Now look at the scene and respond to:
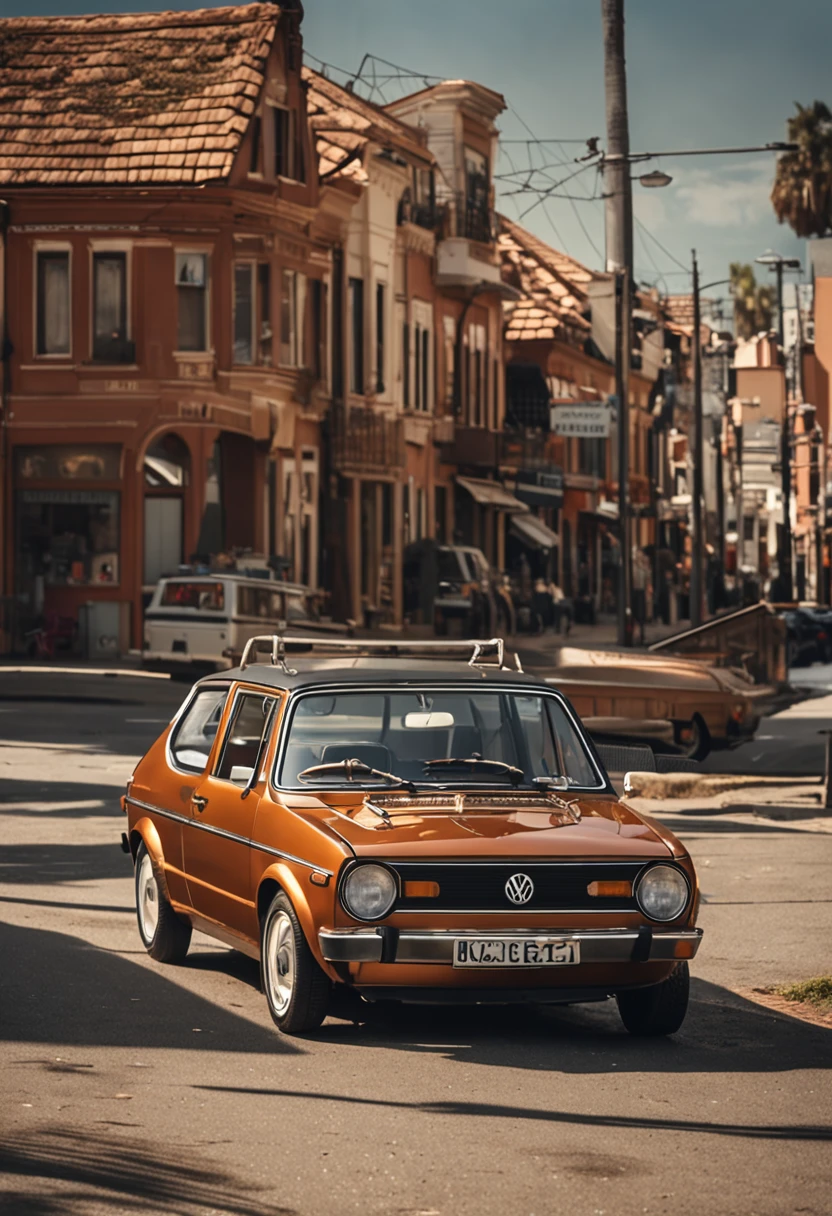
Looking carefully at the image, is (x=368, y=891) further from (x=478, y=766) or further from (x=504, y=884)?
(x=478, y=766)

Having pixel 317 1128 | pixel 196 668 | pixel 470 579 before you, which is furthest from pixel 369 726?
pixel 470 579

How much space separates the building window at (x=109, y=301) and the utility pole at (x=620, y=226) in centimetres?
969

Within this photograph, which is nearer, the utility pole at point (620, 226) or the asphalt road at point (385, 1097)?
the asphalt road at point (385, 1097)

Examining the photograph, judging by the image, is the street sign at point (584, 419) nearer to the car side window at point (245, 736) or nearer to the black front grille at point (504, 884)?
the car side window at point (245, 736)

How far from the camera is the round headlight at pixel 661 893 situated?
8852 mm

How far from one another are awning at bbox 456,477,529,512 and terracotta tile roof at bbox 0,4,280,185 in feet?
56.2

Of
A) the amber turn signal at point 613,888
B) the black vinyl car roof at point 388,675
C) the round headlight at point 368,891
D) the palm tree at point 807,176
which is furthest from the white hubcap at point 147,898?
the palm tree at point 807,176

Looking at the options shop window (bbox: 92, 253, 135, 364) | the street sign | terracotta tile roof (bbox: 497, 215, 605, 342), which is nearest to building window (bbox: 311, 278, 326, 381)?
shop window (bbox: 92, 253, 135, 364)

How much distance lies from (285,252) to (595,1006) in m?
34.5

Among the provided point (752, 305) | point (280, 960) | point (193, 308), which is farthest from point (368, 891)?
point (752, 305)

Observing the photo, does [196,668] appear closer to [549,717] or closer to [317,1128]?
[549,717]

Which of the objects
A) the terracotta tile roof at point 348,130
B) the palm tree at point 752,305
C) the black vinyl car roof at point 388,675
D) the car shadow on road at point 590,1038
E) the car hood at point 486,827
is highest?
the palm tree at point 752,305

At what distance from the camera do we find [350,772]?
31.3 ft

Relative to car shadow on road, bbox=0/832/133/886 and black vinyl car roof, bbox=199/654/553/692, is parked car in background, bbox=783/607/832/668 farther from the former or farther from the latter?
black vinyl car roof, bbox=199/654/553/692
